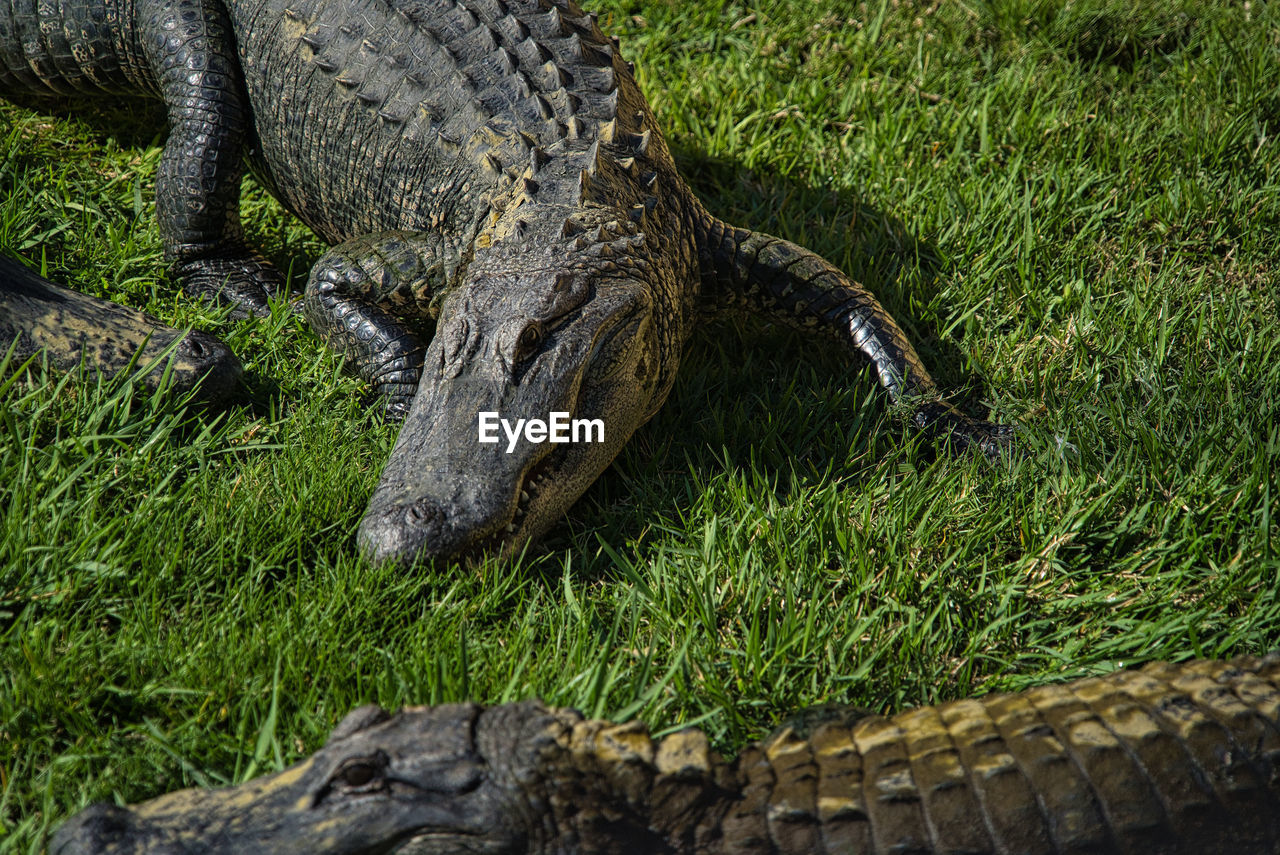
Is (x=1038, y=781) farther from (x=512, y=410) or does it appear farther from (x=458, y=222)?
(x=458, y=222)

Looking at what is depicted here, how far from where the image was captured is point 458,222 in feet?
12.2

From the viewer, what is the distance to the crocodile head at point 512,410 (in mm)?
2807

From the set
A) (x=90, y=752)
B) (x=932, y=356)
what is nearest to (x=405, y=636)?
(x=90, y=752)

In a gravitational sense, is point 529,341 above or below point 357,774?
above

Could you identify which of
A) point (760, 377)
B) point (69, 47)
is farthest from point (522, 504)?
point (69, 47)

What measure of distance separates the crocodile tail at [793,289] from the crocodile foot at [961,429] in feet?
0.60

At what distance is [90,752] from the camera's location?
2.37 metres

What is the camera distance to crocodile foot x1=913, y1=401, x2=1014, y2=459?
3537 millimetres

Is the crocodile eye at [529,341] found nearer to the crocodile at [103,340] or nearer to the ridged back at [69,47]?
the crocodile at [103,340]

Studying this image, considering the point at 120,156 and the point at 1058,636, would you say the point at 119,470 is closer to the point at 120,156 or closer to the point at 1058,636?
the point at 120,156

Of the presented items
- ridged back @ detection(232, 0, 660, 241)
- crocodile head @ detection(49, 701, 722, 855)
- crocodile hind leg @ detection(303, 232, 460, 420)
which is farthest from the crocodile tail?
crocodile head @ detection(49, 701, 722, 855)

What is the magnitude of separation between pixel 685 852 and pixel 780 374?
222cm

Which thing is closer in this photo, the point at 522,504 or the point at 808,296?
the point at 522,504

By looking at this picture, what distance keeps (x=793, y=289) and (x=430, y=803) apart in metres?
2.44
